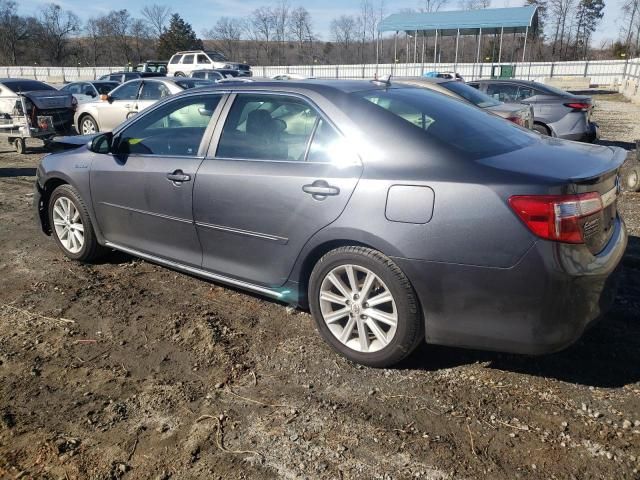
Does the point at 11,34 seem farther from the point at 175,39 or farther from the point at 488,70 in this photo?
the point at 488,70

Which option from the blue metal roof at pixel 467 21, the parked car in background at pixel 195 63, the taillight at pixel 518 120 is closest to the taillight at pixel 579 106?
the taillight at pixel 518 120

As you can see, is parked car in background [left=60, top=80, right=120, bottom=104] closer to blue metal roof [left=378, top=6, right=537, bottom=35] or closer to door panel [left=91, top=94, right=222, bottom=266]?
door panel [left=91, top=94, right=222, bottom=266]

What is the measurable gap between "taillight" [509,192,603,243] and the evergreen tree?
71312mm

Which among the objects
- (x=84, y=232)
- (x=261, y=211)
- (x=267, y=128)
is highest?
(x=267, y=128)

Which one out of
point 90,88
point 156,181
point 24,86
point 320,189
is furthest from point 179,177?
point 90,88

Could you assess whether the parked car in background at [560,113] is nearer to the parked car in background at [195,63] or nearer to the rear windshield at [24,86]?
the rear windshield at [24,86]

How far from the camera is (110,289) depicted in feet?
14.6

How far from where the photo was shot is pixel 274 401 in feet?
9.59

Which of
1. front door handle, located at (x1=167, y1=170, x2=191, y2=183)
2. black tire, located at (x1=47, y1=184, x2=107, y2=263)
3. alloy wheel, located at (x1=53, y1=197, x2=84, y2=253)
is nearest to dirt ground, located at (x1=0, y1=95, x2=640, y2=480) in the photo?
black tire, located at (x1=47, y1=184, x2=107, y2=263)

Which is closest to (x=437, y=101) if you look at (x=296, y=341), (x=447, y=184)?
(x=447, y=184)

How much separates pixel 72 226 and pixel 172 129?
1480 millimetres

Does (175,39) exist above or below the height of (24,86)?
above

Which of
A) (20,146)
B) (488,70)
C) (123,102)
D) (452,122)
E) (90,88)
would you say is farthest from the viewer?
(488,70)

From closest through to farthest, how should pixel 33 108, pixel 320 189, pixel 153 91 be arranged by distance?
1. pixel 320 189
2. pixel 153 91
3. pixel 33 108
